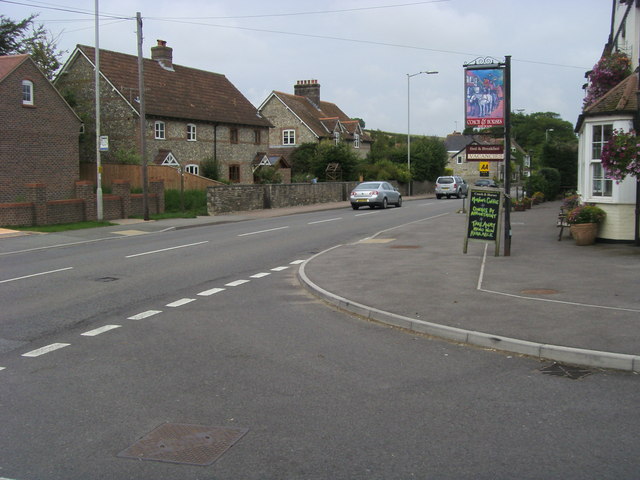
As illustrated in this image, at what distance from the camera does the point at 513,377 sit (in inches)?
244

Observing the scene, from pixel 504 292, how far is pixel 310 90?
210ft

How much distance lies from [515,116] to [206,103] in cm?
11124

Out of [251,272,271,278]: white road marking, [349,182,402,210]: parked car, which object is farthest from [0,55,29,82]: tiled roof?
[251,272,271,278]: white road marking

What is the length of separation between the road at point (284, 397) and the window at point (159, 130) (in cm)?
3377

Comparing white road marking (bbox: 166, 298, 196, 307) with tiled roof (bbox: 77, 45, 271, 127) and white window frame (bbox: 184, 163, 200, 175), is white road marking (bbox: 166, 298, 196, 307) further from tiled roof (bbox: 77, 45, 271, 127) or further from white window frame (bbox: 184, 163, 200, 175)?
white window frame (bbox: 184, 163, 200, 175)

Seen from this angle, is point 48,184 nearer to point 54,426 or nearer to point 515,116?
point 54,426

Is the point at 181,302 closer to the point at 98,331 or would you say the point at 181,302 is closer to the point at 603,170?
the point at 98,331

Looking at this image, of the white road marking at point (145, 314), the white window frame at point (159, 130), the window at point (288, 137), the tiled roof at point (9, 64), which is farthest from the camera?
the window at point (288, 137)

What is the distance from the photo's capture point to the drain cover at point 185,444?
441 cm

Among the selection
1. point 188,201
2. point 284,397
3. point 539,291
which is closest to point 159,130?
point 188,201

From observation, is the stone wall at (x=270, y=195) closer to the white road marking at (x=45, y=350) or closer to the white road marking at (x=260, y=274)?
the white road marking at (x=260, y=274)

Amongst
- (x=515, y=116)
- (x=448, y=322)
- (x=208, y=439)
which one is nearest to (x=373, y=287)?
(x=448, y=322)

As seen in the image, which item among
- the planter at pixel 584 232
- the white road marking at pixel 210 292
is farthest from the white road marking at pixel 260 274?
the planter at pixel 584 232

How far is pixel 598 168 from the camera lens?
53.4 feet
